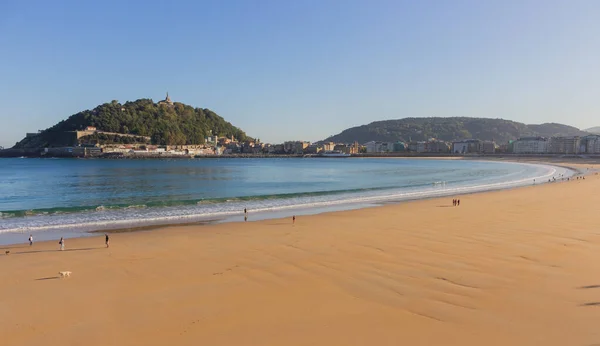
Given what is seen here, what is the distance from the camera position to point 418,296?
7.24 metres

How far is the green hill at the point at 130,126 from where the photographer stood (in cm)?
14375

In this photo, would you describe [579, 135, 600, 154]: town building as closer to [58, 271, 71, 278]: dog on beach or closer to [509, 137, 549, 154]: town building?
[509, 137, 549, 154]: town building

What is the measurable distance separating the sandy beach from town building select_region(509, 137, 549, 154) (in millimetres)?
148113

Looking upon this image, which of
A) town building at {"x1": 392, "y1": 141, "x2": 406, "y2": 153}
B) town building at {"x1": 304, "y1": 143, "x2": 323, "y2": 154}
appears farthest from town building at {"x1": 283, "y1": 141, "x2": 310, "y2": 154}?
town building at {"x1": 392, "y1": 141, "x2": 406, "y2": 153}

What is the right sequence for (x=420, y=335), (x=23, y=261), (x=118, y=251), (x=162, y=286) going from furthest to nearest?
1. (x=118, y=251)
2. (x=23, y=261)
3. (x=162, y=286)
4. (x=420, y=335)

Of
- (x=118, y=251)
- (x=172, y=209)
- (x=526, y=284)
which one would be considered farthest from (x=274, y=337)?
(x=172, y=209)

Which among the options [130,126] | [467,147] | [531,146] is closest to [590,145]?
[531,146]

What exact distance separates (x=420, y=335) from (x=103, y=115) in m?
170

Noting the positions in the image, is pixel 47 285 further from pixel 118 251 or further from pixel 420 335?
pixel 420 335

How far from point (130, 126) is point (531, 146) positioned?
156140 millimetres

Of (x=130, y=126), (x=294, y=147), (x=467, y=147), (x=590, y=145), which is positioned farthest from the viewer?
(x=294, y=147)

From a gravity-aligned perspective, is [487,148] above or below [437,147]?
below

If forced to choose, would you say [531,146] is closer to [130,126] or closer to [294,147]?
[294,147]

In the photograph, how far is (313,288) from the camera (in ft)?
26.0
